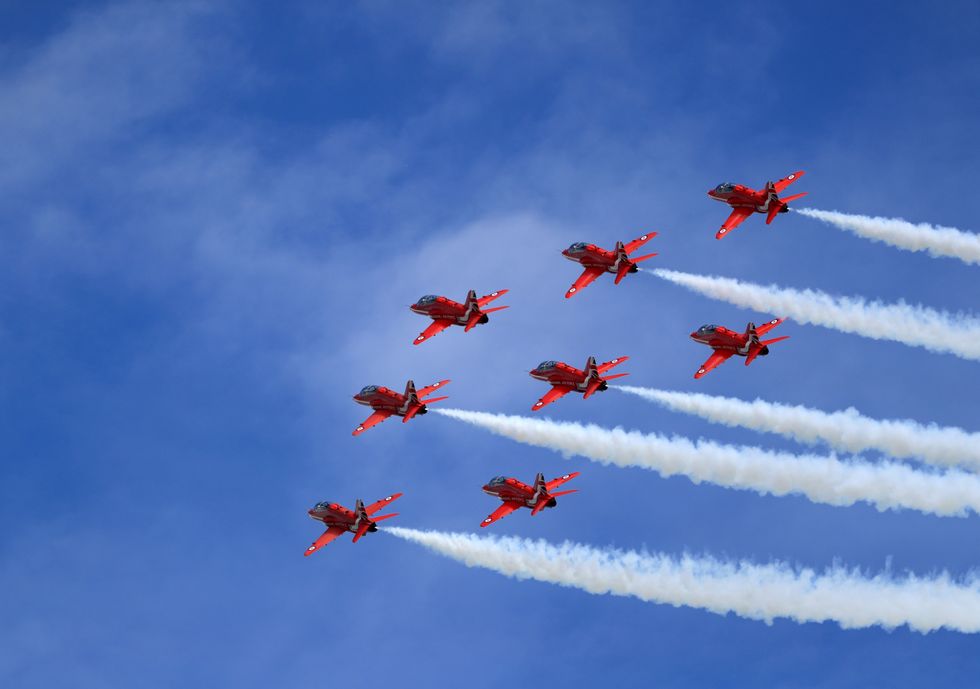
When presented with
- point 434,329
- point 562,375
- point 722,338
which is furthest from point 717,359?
point 434,329

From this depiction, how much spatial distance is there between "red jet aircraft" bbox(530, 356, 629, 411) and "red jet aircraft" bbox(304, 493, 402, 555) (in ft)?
57.1

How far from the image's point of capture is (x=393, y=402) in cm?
16750

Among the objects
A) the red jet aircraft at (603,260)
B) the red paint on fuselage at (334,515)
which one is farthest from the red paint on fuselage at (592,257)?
the red paint on fuselage at (334,515)

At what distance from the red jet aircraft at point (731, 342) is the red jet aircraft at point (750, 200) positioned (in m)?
9.92

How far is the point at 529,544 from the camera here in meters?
159

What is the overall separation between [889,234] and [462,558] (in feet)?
166

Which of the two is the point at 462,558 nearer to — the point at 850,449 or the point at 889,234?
the point at 850,449

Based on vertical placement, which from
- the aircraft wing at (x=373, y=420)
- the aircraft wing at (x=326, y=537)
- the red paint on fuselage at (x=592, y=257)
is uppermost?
the red paint on fuselage at (x=592, y=257)

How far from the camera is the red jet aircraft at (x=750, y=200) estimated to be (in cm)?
16912

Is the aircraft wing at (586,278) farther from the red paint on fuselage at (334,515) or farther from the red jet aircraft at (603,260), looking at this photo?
the red paint on fuselage at (334,515)

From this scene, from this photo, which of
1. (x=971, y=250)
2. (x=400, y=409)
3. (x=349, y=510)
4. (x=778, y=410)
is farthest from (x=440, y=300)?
(x=971, y=250)

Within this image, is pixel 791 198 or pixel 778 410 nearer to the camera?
pixel 778 410

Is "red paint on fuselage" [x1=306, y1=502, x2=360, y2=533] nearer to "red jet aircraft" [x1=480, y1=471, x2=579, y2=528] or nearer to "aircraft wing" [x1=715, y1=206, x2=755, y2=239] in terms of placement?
"red jet aircraft" [x1=480, y1=471, x2=579, y2=528]

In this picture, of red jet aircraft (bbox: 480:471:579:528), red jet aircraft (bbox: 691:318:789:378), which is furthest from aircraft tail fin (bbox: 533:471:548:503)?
red jet aircraft (bbox: 691:318:789:378)
